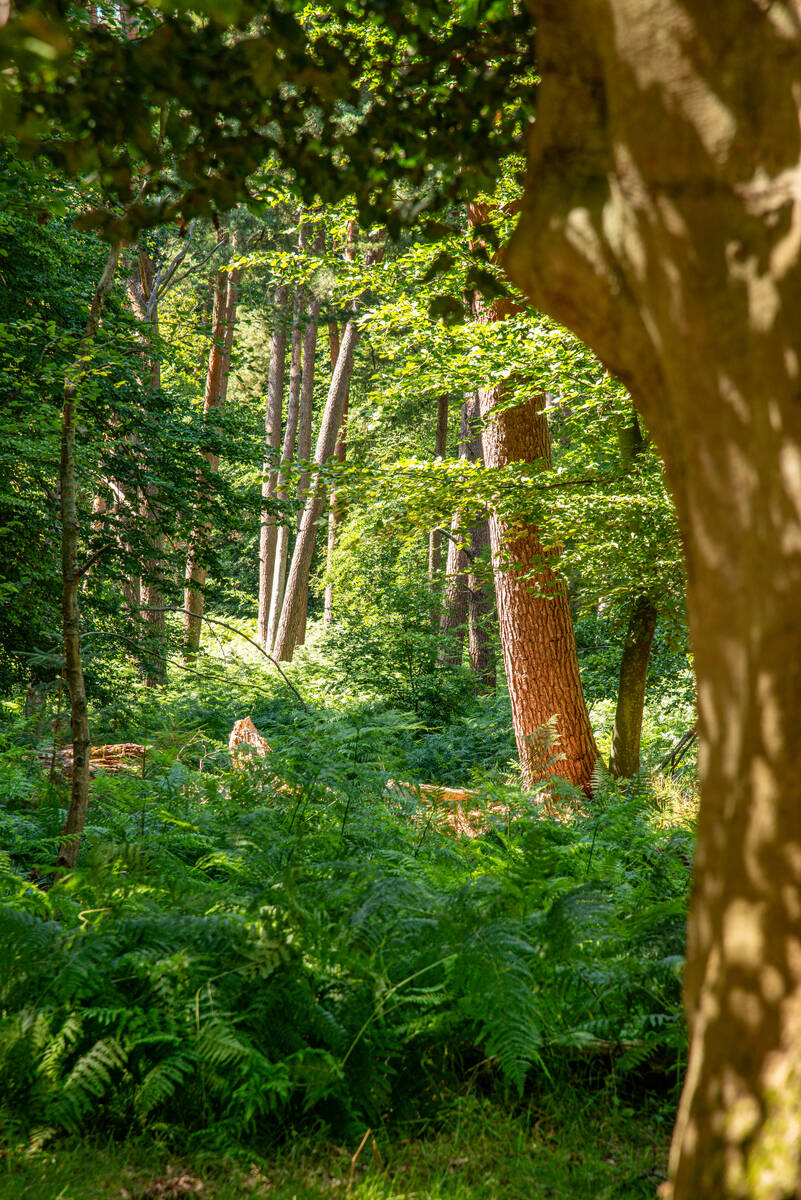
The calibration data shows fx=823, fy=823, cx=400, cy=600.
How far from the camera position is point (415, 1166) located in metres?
2.69

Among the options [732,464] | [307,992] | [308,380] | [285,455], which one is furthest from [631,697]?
[285,455]

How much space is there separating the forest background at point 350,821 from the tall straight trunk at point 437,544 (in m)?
2.60

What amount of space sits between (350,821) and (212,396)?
1654cm

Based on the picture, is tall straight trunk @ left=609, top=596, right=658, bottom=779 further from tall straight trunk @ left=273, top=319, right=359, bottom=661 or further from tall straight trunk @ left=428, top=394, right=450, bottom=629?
tall straight trunk @ left=273, top=319, right=359, bottom=661

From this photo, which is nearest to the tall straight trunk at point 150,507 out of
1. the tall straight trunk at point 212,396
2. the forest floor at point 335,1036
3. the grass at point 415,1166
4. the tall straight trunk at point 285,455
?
the tall straight trunk at point 212,396

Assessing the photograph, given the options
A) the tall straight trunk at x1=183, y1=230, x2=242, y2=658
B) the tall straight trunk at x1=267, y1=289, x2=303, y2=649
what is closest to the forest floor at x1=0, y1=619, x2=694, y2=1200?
the tall straight trunk at x1=183, y1=230, x2=242, y2=658

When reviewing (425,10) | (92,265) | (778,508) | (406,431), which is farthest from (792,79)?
(406,431)

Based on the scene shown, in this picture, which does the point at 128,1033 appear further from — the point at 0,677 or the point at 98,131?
the point at 0,677

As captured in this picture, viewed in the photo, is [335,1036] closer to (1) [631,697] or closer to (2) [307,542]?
(1) [631,697]

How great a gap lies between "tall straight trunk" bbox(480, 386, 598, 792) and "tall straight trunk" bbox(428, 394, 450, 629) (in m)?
2.29

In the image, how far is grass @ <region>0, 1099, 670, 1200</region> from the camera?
253 cm

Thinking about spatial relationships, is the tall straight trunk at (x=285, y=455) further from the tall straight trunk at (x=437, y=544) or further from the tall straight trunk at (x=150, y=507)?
the tall straight trunk at (x=150, y=507)

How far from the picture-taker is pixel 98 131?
2.51 meters

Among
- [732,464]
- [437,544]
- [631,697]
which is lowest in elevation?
[732,464]
